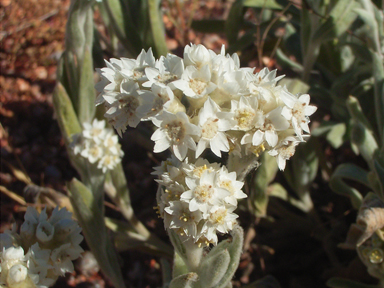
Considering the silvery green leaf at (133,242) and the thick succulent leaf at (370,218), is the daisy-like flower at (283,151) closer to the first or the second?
the thick succulent leaf at (370,218)

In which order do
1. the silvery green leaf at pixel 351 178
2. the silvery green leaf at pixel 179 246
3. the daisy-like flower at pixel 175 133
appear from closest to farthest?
the daisy-like flower at pixel 175 133 → the silvery green leaf at pixel 179 246 → the silvery green leaf at pixel 351 178

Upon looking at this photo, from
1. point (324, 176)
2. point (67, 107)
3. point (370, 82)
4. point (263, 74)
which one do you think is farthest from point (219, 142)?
point (324, 176)

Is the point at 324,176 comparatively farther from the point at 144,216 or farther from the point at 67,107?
the point at 67,107

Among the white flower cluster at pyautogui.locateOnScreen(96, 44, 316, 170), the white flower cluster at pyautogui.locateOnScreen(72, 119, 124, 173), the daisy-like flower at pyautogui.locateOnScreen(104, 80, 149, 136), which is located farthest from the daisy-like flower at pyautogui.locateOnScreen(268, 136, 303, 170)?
the white flower cluster at pyautogui.locateOnScreen(72, 119, 124, 173)

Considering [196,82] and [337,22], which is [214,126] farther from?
[337,22]

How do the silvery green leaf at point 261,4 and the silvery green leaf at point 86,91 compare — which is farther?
the silvery green leaf at point 261,4

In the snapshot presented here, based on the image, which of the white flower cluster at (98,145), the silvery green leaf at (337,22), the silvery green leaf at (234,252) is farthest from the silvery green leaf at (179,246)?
the silvery green leaf at (337,22)
